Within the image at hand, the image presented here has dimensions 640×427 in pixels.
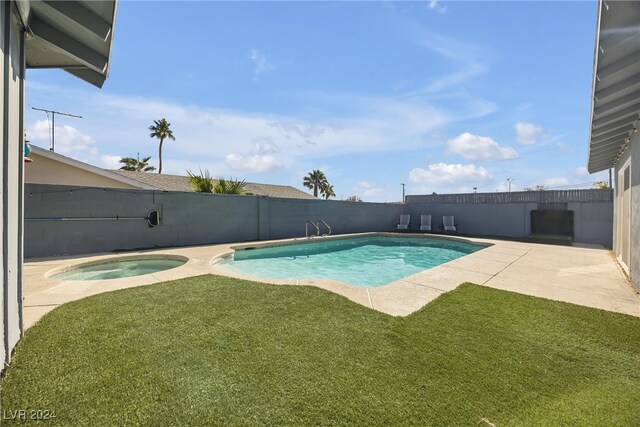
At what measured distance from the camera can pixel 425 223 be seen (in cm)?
1553

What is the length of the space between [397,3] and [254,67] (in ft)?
16.9

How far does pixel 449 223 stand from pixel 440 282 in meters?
11.2

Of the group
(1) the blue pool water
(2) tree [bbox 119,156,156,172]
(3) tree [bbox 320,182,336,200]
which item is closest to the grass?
(1) the blue pool water

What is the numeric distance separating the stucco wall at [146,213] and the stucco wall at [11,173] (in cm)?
580

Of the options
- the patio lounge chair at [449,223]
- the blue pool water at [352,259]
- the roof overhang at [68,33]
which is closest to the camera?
the roof overhang at [68,33]

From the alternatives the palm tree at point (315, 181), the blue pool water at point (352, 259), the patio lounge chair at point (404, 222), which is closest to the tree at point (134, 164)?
the palm tree at point (315, 181)

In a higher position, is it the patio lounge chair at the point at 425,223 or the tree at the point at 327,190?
the tree at the point at 327,190

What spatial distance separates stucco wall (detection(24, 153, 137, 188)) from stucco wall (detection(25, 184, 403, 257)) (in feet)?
15.8

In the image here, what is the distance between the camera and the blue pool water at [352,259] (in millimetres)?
7041

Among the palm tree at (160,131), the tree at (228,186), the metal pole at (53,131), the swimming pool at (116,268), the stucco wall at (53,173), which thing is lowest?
the swimming pool at (116,268)

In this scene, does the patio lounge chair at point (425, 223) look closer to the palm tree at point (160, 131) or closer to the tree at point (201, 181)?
the tree at point (201, 181)

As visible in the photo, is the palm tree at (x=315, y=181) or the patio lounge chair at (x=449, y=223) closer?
the patio lounge chair at (x=449, y=223)

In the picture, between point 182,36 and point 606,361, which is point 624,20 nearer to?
point 606,361

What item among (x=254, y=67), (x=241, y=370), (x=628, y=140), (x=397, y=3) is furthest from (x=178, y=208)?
(x=628, y=140)
